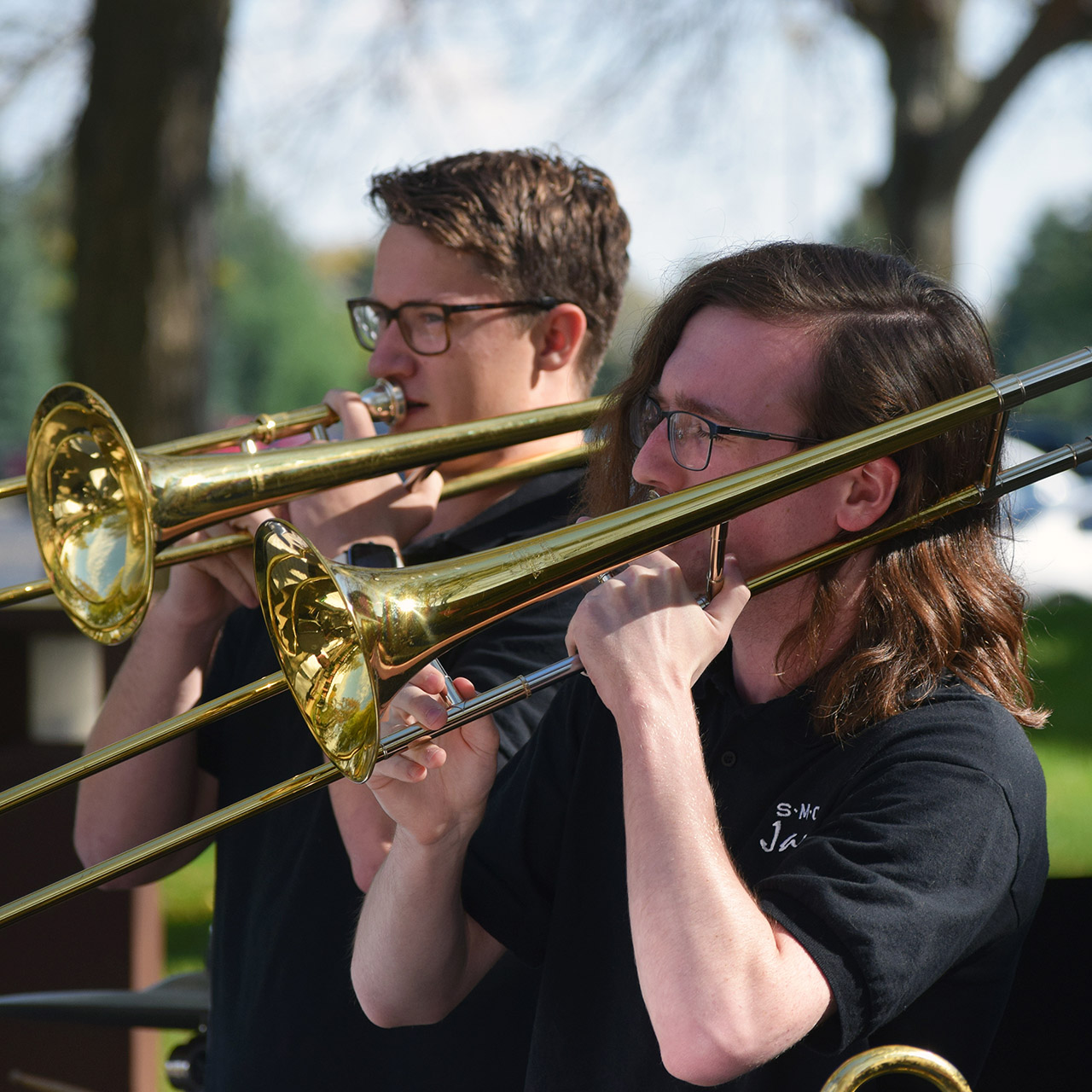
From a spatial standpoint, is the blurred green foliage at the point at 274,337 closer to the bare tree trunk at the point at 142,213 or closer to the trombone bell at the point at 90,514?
the bare tree trunk at the point at 142,213

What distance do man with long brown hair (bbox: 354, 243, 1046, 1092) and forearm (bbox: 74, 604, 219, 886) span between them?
0.70m

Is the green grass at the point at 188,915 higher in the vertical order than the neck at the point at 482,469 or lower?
lower

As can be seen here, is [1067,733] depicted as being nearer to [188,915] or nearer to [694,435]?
[188,915]

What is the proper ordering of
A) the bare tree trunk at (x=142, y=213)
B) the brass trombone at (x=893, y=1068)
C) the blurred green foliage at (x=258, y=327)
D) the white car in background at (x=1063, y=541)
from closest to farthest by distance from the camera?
the brass trombone at (x=893, y=1068) → the bare tree trunk at (x=142, y=213) → the white car in background at (x=1063, y=541) → the blurred green foliage at (x=258, y=327)

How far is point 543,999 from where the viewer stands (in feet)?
5.53

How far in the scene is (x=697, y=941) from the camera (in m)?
1.32

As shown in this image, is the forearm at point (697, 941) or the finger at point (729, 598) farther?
the finger at point (729, 598)

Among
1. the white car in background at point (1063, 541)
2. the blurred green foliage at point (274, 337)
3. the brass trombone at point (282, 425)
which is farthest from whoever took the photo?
the blurred green foliage at point (274, 337)

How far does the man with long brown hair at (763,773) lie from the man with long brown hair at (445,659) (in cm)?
24

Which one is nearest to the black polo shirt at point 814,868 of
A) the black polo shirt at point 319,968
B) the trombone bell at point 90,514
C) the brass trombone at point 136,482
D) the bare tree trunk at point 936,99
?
the black polo shirt at point 319,968

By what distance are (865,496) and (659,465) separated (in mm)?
273

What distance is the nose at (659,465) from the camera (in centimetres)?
175

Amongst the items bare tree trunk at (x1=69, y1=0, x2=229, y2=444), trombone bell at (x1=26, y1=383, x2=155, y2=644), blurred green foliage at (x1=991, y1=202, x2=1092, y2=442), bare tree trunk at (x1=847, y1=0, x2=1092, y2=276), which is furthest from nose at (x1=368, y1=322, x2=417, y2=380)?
blurred green foliage at (x1=991, y1=202, x2=1092, y2=442)

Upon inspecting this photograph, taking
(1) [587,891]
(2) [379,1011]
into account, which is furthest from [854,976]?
(2) [379,1011]
